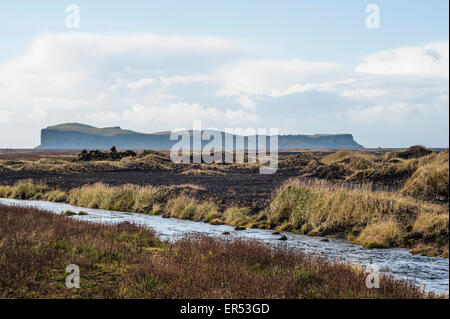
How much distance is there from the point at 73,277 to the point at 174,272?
2.31 metres

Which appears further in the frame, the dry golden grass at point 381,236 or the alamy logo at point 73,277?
the dry golden grass at point 381,236

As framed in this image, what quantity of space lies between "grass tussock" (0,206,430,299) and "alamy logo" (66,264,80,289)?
0.50 ft

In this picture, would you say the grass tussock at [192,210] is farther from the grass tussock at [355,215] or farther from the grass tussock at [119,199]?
the grass tussock at [355,215]

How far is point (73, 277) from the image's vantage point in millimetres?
9250

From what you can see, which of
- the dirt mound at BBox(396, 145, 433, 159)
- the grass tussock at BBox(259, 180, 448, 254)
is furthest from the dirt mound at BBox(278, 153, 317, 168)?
the grass tussock at BBox(259, 180, 448, 254)

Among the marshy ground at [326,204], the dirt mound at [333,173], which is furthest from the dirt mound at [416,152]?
the marshy ground at [326,204]

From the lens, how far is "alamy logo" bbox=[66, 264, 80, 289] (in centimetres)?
880

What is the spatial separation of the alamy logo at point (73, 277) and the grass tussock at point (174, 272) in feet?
0.50

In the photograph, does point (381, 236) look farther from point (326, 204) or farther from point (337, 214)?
point (326, 204)

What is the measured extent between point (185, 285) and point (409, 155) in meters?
46.7

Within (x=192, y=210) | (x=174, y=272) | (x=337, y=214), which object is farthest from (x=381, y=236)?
(x=192, y=210)

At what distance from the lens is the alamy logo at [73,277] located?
28.9ft

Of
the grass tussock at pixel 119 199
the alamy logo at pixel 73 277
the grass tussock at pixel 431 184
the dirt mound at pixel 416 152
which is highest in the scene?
the dirt mound at pixel 416 152

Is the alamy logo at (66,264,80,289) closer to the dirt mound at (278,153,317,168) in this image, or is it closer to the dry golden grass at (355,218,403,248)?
the dry golden grass at (355,218,403,248)
